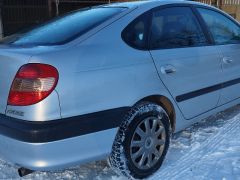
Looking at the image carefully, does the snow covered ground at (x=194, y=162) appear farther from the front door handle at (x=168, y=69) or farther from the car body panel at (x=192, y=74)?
the front door handle at (x=168, y=69)

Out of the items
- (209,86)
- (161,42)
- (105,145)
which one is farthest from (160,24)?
(105,145)

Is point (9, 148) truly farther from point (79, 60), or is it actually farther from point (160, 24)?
point (160, 24)

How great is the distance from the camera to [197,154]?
3.67 metres

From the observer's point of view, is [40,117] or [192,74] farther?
[192,74]

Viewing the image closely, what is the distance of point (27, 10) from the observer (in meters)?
11.2

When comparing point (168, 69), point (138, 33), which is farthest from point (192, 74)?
point (138, 33)

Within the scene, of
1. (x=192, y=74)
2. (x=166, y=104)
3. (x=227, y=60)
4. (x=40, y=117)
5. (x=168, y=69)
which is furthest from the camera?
(x=227, y=60)

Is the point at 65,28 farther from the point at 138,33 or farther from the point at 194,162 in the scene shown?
the point at 194,162

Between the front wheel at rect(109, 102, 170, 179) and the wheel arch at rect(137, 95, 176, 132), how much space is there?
5 cm

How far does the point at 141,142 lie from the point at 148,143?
0.10m

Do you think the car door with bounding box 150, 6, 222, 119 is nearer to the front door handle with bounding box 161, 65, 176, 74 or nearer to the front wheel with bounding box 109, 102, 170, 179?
the front door handle with bounding box 161, 65, 176, 74

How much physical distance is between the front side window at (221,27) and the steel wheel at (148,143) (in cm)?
137

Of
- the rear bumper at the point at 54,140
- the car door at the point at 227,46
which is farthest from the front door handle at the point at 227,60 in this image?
the rear bumper at the point at 54,140

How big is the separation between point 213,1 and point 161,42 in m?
14.2
